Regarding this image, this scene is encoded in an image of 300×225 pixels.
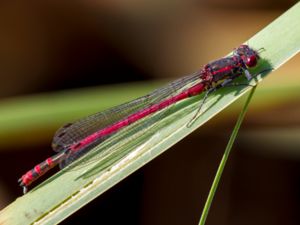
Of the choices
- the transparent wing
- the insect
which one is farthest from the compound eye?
the transparent wing

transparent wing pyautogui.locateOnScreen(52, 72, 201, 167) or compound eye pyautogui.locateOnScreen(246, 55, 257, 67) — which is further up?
transparent wing pyautogui.locateOnScreen(52, 72, 201, 167)

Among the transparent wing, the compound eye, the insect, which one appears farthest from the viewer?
the transparent wing

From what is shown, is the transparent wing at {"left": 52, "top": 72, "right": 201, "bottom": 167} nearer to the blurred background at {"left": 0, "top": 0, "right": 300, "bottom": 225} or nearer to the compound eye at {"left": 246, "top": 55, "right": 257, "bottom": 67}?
the blurred background at {"left": 0, "top": 0, "right": 300, "bottom": 225}

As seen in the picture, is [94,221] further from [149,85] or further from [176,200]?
[149,85]

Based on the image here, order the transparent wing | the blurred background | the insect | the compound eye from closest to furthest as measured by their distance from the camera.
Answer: the compound eye
the insect
the transparent wing
the blurred background

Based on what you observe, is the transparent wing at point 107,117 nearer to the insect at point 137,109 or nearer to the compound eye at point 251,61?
the insect at point 137,109

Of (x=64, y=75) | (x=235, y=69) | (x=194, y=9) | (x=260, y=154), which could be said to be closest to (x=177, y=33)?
(x=194, y=9)

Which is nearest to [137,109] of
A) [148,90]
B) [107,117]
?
[107,117]
